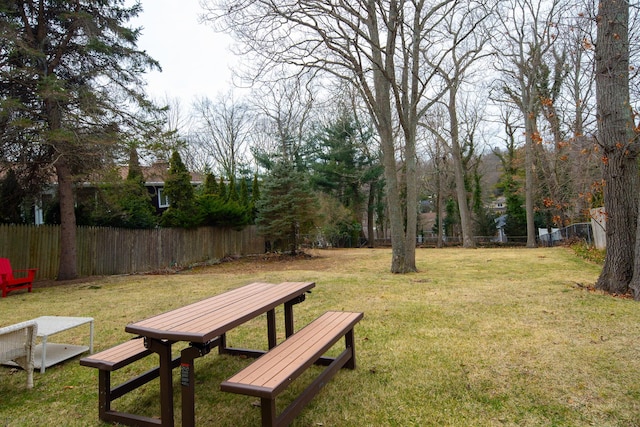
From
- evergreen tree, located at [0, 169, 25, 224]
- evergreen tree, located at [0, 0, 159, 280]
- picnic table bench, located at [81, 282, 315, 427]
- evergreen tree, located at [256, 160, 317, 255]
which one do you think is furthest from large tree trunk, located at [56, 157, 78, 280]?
picnic table bench, located at [81, 282, 315, 427]

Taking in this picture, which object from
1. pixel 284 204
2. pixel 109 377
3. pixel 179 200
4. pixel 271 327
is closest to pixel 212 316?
pixel 109 377

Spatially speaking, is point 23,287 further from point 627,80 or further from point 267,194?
point 627,80

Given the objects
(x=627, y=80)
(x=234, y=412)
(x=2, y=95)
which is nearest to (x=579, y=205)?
(x=627, y=80)

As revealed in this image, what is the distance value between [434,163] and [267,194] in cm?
1723

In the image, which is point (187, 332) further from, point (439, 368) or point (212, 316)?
point (439, 368)

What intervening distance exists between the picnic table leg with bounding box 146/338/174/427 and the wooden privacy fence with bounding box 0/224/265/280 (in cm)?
1089

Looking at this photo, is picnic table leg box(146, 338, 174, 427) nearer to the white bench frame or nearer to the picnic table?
the picnic table

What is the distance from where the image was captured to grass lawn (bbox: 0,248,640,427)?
9.34 feet

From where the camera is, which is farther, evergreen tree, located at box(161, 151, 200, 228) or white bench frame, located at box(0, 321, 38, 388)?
evergreen tree, located at box(161, 151, 200, 228)

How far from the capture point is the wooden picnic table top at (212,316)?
7.92 ft

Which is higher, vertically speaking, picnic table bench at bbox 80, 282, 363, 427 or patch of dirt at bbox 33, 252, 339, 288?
picnic table bench at bbox 80, 282, 363, 427

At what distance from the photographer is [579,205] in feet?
54.9

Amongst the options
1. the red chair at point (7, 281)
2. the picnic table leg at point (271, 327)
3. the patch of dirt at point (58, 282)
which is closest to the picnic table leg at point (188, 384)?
the picnic table leg at point (271, 327)

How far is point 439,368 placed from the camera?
3.62 m
